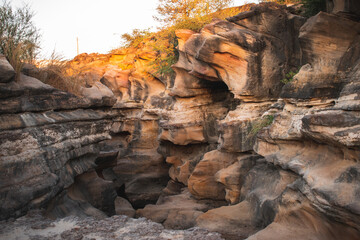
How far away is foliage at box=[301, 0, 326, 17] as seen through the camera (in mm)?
7426

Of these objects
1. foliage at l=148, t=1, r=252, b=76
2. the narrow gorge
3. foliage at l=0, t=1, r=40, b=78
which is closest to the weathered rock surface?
the narrow gorge

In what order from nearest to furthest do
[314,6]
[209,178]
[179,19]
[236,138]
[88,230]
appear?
[88,230] → [314,6] → [236,138] → [209,178] → [179,19]

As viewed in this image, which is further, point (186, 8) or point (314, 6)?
point (186, 8)

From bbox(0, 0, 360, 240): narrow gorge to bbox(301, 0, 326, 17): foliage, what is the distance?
1.05 ft

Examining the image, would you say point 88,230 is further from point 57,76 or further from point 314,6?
point 314,6

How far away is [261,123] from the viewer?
25.3ft

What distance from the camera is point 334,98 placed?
530 centimetres

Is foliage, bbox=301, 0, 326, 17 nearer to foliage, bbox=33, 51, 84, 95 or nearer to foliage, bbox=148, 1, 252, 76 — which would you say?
foliage, bbox=148, 1, 252, 76

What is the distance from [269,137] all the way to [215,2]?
27.2ft

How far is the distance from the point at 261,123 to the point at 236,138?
964 millimetres

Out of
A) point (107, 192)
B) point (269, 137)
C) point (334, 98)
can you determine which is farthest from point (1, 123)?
point (334, 98)

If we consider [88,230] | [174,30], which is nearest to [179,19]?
[174,30]

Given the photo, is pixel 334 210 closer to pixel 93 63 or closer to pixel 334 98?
pixel 334 98

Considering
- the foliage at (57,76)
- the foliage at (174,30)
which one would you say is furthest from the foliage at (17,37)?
the foliage at (174,30)
